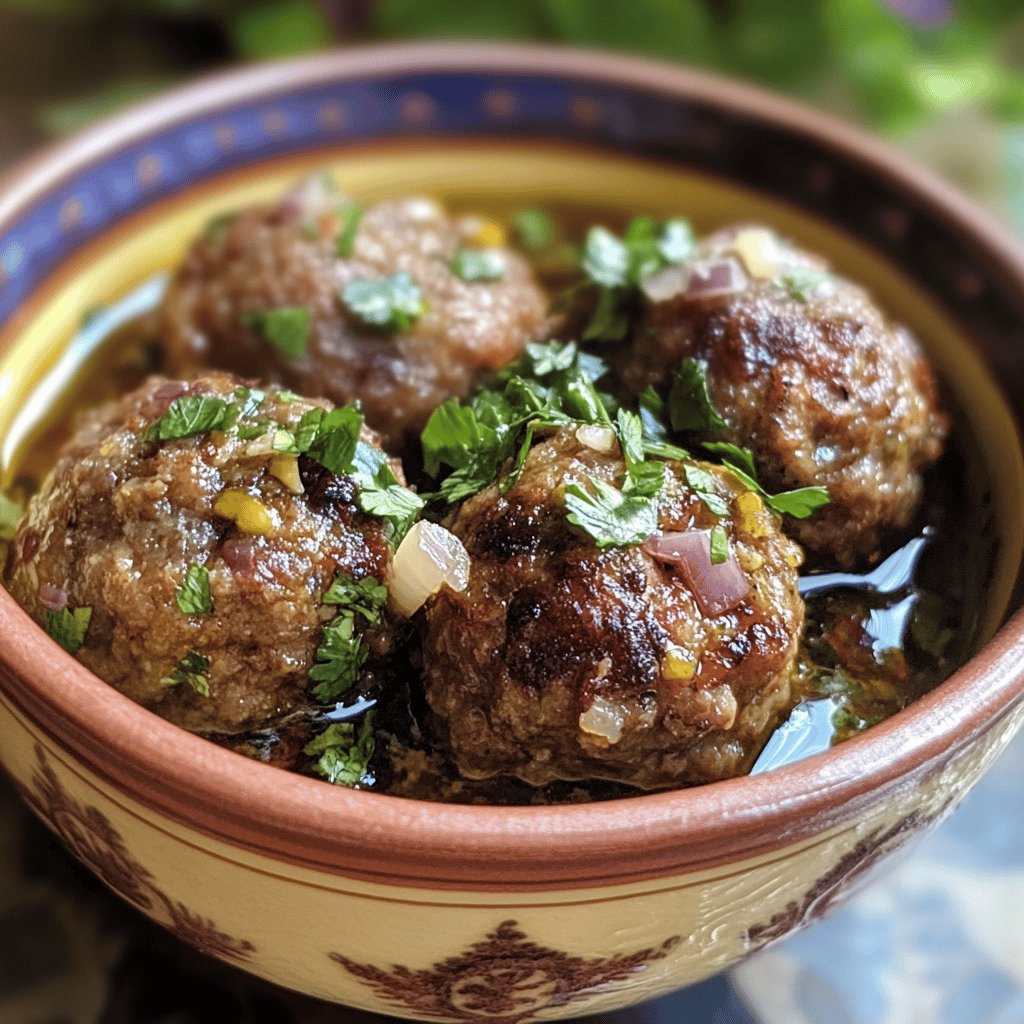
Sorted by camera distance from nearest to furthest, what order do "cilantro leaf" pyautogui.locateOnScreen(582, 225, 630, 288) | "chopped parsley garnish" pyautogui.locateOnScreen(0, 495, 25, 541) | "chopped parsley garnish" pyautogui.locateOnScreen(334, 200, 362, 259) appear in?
"chopped parsley garnish" pyautogui.locateOnScreen(0, 495, 25, 541), "cilantro leaf" pyautogui.locateOnScreen(582, 225, 630, 288), "chopped parsley garnish" pyautogui.locateOnScreen(334, 200, 362, 259)

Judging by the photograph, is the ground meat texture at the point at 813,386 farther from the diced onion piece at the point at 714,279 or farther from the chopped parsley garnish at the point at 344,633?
the chopped parsley garnish at the point at 344,633

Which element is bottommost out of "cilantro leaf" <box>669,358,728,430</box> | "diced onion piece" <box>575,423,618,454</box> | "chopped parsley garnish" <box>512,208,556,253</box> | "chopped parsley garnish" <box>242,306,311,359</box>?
"diced onion piece" <box>575,423,618,454</box>

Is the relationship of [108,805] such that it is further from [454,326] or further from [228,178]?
[228,178]

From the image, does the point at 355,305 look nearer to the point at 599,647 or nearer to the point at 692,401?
the point at 692,401

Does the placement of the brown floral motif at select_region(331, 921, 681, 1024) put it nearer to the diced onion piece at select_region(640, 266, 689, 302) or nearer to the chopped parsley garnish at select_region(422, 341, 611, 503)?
the chopped parsley garnish at select_region(422, 341, 611, 503)

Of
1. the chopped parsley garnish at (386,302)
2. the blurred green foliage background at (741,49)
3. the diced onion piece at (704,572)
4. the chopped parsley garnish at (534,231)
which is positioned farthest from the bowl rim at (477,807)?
the blurred green foliage background at (741,49)

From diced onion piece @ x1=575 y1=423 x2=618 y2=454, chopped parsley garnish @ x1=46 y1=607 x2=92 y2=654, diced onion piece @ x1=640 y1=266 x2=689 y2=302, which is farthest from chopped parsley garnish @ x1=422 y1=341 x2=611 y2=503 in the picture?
chopped parsley garnish @ x1=46 y1=607 x2=92 y2=654

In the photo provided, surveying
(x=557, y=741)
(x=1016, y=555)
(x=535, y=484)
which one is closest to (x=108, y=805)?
(x=557, y=741)
